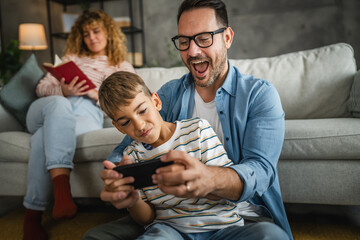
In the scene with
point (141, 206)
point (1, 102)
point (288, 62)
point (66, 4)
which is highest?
point (66, 4)

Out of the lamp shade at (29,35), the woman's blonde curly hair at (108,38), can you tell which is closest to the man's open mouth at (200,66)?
the woman's blonde curly hair at (108,38)

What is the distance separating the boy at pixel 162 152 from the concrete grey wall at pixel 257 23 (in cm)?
328

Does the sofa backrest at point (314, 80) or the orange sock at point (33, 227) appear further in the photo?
the sofa backrest at point (314, 80)

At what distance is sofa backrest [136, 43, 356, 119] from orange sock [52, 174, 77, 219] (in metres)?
1.31

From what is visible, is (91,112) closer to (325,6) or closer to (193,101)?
(193,101)

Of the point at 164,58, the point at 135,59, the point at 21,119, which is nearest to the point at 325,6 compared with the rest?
the point at 164,58

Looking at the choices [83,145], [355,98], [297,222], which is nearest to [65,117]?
[83,145]

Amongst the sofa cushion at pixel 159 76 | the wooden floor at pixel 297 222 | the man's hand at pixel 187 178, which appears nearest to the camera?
the man's hand at pixel 187 178

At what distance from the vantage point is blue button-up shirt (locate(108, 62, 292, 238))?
0.89 metres

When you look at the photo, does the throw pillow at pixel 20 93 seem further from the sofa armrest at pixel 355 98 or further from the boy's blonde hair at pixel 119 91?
the sofa armrest at pixel 355 98

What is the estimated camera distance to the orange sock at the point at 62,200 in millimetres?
1372

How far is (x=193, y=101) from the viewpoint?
1.22 m

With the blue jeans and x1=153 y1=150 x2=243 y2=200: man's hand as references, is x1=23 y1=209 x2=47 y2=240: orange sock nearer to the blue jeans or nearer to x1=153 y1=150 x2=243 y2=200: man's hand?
the blue jeans

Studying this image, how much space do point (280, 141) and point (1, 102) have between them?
181cm
